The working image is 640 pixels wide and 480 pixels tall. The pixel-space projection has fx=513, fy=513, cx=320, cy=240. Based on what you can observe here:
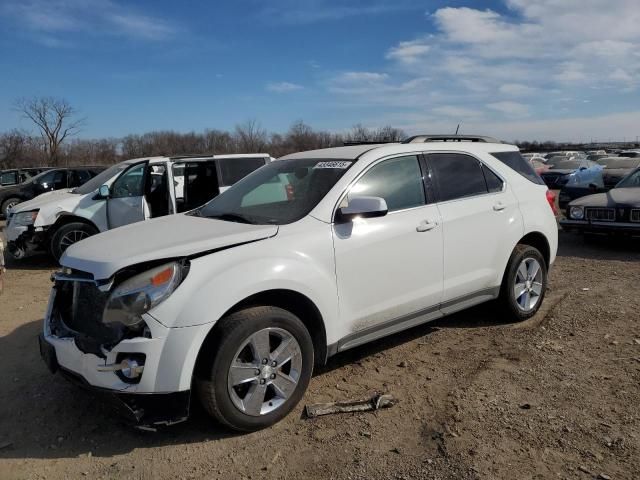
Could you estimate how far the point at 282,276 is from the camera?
10.8 ft

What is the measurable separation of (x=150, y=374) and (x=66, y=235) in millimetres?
6636

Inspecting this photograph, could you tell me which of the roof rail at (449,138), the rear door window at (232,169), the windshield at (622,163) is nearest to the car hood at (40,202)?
the rear door window at (232,169)

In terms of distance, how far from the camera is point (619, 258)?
8023mm

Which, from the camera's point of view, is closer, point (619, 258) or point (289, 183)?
point (289, 183)

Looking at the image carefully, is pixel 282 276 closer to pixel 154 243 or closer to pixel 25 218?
pixel 154 243

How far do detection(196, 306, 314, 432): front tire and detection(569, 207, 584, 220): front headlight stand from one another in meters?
7.10

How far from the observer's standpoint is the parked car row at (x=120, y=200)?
8.43 meters

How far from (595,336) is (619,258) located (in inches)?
154

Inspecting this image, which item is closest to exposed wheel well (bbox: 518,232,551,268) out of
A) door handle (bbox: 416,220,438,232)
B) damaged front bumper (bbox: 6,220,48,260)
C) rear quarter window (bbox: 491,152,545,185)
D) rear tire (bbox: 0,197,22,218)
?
rear quarter window (bbox: 491,152,545,185)

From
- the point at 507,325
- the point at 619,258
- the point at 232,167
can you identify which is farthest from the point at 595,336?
the point at 232,167

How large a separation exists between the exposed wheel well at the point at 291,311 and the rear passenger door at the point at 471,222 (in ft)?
4.26

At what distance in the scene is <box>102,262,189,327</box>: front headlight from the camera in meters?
2.94

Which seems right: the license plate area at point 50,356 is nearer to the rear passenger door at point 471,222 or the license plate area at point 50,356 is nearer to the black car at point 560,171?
the rear passenger door at point 471,222

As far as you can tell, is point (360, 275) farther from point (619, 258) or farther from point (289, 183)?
point (619, 258)
